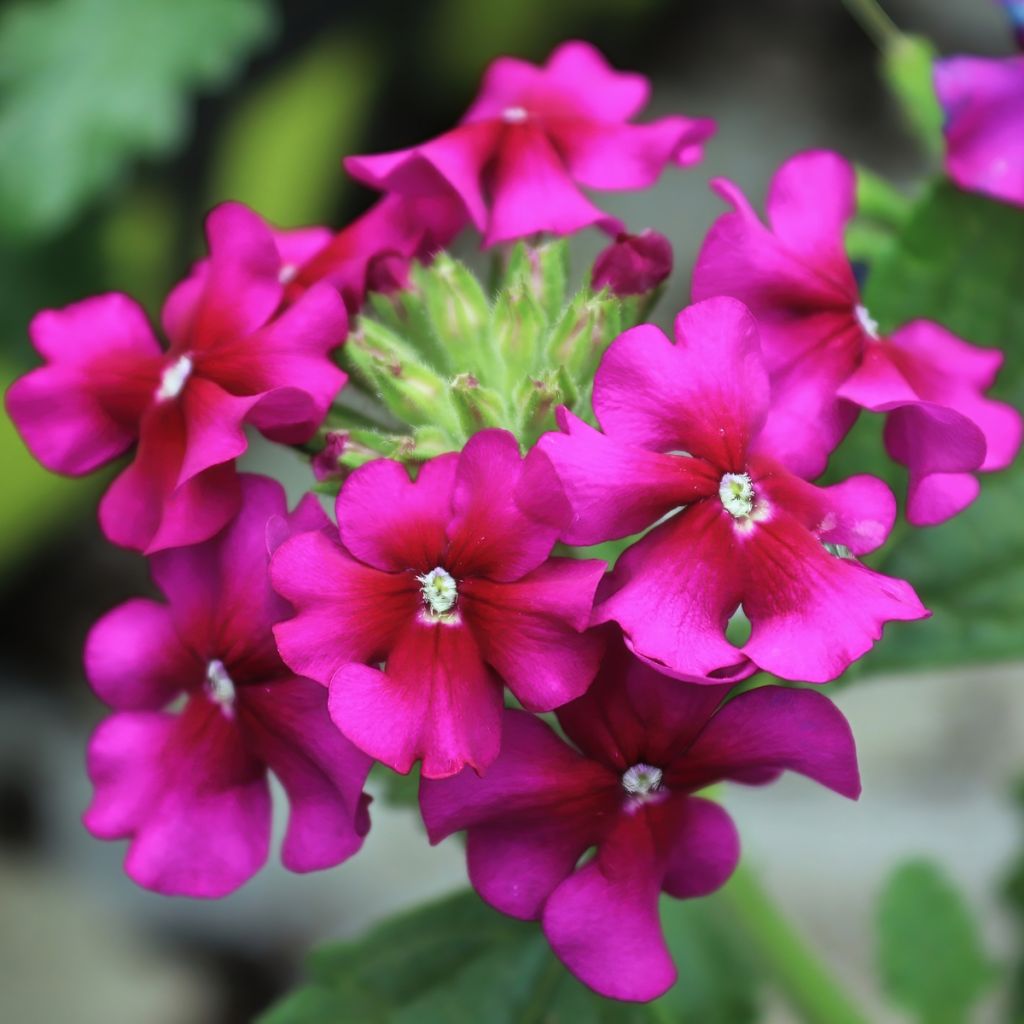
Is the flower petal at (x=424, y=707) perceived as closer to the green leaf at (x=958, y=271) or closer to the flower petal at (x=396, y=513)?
the flower petal at (x=396, y=513)

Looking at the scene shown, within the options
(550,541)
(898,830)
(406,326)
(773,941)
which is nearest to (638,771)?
(550,541)

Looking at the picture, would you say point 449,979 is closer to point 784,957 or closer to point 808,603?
point 784,957

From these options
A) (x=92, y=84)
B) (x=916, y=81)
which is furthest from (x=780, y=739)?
(x=92, y=84)

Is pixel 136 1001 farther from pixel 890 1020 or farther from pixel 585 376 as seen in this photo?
pixel 585 376

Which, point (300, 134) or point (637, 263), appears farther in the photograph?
point (300, 134)

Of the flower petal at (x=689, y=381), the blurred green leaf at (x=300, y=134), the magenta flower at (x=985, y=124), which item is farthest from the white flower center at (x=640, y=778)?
the blurred green leaf at (x=300, y=134)
